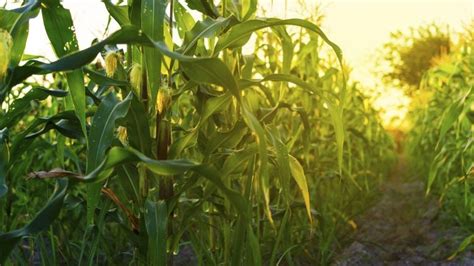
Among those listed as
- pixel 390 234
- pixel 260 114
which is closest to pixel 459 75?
pixel 390 234

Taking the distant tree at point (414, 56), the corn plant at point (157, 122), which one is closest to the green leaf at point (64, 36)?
the corn plant at point (157, 122)

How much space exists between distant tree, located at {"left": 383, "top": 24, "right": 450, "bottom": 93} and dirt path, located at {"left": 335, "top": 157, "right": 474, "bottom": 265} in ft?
28.9

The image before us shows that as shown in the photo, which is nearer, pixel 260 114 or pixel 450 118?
pixel 260 114

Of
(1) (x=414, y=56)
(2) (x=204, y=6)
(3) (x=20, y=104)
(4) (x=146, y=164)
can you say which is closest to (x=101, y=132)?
(4) (x=146, y=164)

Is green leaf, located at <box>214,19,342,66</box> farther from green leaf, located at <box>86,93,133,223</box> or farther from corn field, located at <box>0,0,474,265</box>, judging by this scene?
green leaf, located at <box>86,93,133,223</box>

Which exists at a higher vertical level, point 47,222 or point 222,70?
point 222,70

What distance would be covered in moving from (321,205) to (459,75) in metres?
0.95

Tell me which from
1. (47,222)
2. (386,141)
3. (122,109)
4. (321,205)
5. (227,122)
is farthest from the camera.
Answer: (386,141)

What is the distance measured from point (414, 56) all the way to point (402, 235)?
1081 centimetres

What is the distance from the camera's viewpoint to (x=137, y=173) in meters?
1.45

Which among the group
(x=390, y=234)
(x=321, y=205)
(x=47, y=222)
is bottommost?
(x=390, y=234)

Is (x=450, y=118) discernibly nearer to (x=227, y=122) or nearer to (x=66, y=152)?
(x=227, y=122)

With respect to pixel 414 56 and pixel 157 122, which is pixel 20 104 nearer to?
pixel 157 122

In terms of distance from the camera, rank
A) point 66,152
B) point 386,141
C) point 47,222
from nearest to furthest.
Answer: point 47,222, point 66,152, point 386,141
